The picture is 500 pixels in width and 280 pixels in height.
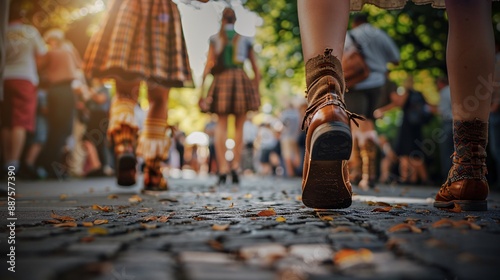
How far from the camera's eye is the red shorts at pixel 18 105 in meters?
7.07

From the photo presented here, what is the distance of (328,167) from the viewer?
205 cm

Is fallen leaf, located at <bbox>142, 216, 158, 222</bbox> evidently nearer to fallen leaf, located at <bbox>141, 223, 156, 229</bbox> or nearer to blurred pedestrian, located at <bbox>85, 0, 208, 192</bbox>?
fallen leaf, located at <bbox>141, 223, 156, 229</bbox>

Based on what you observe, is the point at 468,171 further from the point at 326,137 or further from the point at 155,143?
the point at 155,143

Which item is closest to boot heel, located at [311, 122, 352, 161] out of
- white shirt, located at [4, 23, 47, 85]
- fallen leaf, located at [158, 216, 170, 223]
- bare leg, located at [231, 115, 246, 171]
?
fallen leaf, located at [158, 216, 170, 223]

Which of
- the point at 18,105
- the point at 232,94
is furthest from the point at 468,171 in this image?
the point at 18,105

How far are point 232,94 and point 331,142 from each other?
541 centimetres

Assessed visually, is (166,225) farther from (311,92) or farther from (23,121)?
(23,121)

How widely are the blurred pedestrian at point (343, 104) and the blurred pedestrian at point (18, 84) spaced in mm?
5830

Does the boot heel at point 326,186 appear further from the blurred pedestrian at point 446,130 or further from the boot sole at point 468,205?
the blurred pedestrian at point 446,130

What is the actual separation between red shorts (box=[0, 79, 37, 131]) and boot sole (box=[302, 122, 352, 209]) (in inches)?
241

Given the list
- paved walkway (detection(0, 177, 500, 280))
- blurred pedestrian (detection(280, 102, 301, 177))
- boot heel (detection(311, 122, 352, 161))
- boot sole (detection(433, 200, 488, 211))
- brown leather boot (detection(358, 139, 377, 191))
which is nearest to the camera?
paved walkway (detection(0, 177, 500, 280))

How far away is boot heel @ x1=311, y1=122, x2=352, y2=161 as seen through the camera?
6.38 ft

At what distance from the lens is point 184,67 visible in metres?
4.66

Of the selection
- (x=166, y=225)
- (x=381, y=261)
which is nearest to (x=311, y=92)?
(x=166, y=225)
